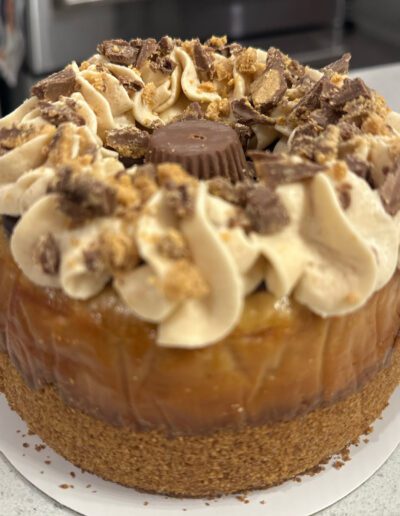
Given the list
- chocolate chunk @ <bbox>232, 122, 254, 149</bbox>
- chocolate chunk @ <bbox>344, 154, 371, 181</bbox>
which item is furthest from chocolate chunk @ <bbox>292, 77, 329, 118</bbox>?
chocolate chunk @ <bbox>344, 154, 371, 181</bbox>

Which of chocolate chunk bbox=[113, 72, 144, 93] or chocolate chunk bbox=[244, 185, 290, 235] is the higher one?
chocolate chunk bbox=[244, 185, 290, 235]

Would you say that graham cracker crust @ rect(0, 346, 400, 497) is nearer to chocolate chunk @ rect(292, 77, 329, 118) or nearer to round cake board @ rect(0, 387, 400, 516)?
round cake board @ rect(0, 387, 400, 516)

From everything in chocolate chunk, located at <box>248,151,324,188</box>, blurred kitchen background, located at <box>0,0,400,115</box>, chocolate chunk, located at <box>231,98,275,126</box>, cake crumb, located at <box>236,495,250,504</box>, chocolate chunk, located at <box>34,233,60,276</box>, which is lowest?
blurred kitchen background, located at <box>0,0,400,115</box>

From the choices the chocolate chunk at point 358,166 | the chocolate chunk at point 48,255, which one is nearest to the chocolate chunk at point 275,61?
the chocolate chunk at point 358,166

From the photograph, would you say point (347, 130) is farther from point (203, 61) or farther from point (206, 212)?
point (203, 61)

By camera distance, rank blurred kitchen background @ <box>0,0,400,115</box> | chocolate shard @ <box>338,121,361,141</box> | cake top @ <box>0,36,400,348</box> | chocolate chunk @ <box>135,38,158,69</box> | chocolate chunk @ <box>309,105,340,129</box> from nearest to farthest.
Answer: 1. cake top @ <box>0,36,400,348</box>
2. chocolate shard @ <box>338,121,361,141</box>
3. chocolate chunk @ <box>309,105,340,129</box>
4. chocolate chunk @ <box>135,38,158,69</box>
5. blurred kitchen background @ <box>0,0,400,115</box>

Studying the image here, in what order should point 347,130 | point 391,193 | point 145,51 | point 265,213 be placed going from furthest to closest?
point 145,51
point 347,130
point 391,193
point 265,213

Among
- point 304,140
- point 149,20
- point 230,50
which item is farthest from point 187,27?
point 304,140
